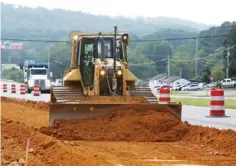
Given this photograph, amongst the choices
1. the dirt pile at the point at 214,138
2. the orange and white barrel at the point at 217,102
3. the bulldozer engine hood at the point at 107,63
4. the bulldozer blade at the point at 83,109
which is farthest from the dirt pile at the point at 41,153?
the orange and white barrel at the point at 217,102

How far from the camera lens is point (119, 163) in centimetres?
840

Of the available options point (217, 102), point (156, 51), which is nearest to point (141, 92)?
point (217, 102)

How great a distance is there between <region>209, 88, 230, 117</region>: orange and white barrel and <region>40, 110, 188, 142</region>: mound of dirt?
Answer: 6.24 metres

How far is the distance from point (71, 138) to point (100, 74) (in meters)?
3.97

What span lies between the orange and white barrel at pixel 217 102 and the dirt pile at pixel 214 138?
244 inches

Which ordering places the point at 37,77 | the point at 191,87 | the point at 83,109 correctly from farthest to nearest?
the point at 191,87, the point at 37,77, the point at 83,109

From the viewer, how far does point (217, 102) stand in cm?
1953

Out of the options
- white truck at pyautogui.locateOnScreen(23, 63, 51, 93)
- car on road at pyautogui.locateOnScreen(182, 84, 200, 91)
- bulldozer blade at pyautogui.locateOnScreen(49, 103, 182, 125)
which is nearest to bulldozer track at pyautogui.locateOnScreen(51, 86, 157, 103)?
bulldozer blade at pyautogui.locateOnScreen(49, 103, 182, 125)

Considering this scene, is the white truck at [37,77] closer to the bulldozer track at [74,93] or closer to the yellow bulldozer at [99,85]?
the yellow bulldozer at [99,85]

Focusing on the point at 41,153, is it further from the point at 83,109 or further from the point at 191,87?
the point at 191,87

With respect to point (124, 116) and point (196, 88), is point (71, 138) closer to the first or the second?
point (124, 116)

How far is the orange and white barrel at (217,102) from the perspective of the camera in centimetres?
1931

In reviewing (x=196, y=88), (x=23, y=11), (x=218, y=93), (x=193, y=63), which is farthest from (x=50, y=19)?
(x=218, y=93)

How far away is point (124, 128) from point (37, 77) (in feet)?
153
